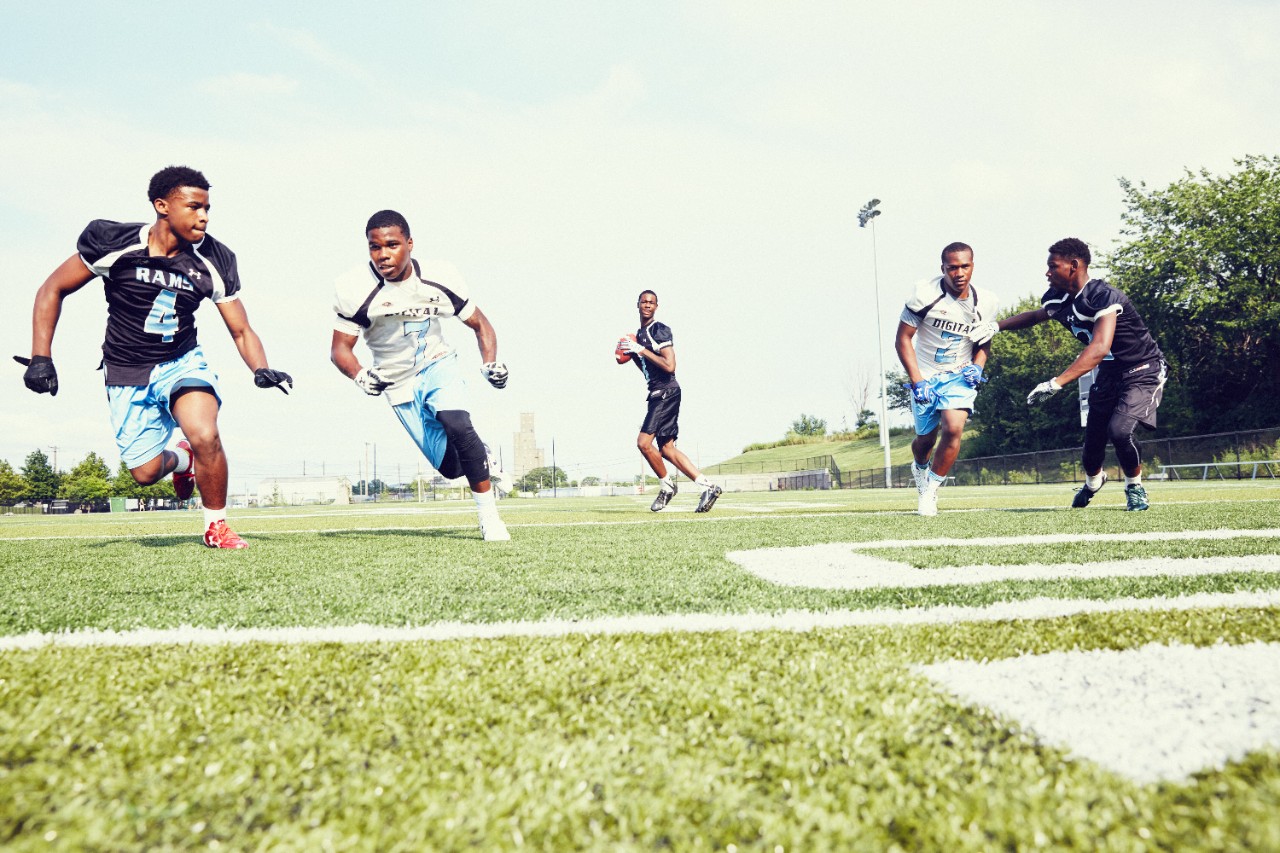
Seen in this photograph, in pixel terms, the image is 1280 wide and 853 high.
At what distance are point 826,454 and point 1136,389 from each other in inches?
2590

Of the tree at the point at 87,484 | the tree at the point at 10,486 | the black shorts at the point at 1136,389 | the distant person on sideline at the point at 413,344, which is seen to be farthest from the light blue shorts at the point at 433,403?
the tree at the point at 10,486

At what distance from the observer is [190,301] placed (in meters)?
4.74

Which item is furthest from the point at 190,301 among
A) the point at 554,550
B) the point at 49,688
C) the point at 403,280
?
the point at 49,688

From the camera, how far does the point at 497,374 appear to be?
5.48 meters

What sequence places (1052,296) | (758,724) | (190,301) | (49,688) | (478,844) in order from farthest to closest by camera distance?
1. (1052,296)
2. (190,301)
3. (49,688)
4. (758,724)
5. (478,844)

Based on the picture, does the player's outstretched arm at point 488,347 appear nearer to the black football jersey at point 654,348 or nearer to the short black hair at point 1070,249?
the black football jersey at point 654,348

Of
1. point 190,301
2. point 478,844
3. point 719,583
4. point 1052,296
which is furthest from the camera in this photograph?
point 1052,296

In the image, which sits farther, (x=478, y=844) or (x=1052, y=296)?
(x=1052, y=296)

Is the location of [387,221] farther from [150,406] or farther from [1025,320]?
[1025,320]

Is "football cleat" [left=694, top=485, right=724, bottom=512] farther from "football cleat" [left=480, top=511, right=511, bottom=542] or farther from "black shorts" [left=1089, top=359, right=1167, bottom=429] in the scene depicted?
"black shorts" [left=1089, top=359, right=1167, bottom=429]

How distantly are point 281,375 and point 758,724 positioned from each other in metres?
4.41

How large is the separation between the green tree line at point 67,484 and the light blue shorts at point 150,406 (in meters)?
72.9

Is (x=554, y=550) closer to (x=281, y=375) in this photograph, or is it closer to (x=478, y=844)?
(x=281, y=375)

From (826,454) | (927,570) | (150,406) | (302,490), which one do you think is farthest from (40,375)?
(302,490)
